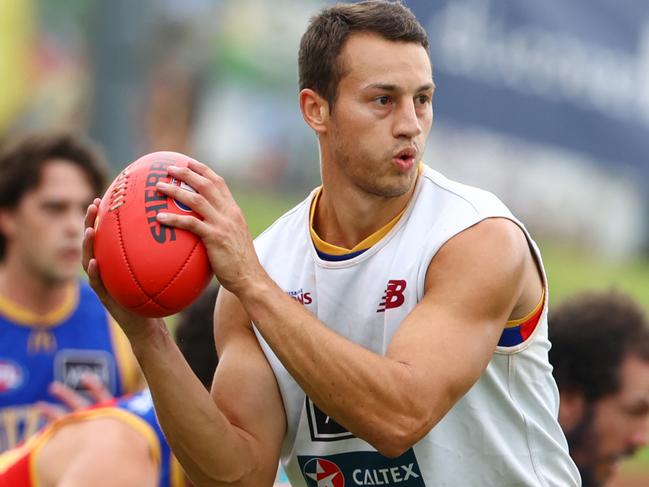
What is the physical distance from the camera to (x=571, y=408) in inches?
227

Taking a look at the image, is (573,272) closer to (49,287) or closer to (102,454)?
(49,287)

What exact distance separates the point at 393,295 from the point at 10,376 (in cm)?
374

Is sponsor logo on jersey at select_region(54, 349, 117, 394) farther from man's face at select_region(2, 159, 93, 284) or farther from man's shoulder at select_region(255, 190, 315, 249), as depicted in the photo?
man's shoulder at select_region(255, 190, 315, 249)

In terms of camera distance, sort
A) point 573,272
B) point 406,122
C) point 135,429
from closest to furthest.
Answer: point 406,122, point 135,429, point 573,272

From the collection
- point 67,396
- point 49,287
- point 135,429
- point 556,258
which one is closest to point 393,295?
point 135,429

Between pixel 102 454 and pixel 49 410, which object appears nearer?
pixel 102 454

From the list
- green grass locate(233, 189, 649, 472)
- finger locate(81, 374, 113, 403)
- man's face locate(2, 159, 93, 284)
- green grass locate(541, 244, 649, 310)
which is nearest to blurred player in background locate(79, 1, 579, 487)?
finger locate(81, 374, 113, 403)

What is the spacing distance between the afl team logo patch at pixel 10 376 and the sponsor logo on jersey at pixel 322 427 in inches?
129

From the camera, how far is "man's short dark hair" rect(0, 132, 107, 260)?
7711mm

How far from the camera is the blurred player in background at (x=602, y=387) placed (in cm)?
568

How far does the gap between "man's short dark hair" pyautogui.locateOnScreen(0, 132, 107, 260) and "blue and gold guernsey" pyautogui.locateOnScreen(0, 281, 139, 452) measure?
615 mm

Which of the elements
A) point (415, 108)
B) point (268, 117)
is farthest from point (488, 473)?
point (268, 117)

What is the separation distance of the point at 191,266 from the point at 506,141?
8487mm

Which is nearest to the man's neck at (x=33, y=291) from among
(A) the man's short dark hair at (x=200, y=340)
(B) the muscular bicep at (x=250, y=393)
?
(A) the man's short dark hair at (x=200, y=340)
